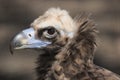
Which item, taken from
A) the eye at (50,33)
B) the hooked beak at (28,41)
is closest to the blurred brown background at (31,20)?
the hooked beak at (28,41)

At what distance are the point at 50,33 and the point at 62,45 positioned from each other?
0.42ft

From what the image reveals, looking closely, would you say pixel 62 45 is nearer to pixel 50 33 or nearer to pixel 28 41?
pixel 50 33

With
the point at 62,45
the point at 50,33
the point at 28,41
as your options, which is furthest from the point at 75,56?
the point at 28,41

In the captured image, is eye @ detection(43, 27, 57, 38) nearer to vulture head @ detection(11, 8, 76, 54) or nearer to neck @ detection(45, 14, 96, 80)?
vulture head @ detection(11, 8, 76, 54)

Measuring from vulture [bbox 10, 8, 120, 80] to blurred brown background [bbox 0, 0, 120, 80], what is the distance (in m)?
3.85

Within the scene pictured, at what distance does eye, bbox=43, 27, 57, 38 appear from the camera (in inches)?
197

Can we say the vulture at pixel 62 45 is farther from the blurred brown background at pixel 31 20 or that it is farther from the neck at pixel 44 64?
the blurred brown background at pixel 31 20

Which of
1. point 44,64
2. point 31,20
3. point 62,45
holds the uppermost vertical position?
point 31,20

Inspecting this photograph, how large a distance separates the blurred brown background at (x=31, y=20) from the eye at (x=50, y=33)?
392 cm

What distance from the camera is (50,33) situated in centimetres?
502

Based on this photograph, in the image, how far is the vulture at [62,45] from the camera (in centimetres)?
493

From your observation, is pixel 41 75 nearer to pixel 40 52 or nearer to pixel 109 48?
pixel 40 52

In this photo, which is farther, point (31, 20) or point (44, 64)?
point (31, 20)

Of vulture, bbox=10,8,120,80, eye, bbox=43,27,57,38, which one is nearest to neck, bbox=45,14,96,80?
vulture, bbox=10,8,120,80
